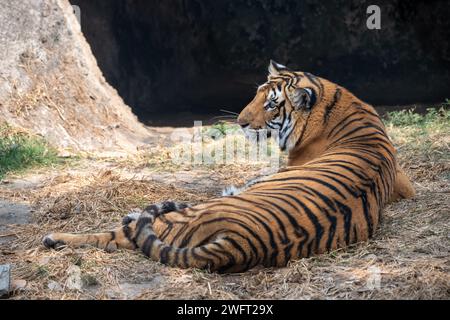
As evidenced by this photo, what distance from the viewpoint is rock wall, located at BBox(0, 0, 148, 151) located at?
24.2 feet

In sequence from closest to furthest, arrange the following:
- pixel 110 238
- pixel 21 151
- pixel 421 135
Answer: pixel 110 238 → pixel 21 151 → pixel 421 135

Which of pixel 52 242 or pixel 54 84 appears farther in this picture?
pixel 54 84

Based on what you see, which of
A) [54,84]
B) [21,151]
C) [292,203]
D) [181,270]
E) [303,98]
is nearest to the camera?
[181,270]

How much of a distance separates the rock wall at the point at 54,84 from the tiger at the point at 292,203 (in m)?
3.12

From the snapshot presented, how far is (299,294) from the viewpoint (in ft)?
11.2

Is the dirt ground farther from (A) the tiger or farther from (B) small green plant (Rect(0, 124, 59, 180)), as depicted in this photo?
(B) small green plant (Rect(0, 124, 59, 180))

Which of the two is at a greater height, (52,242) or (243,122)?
(243,122)

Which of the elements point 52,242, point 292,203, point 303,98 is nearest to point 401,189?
point 303,98

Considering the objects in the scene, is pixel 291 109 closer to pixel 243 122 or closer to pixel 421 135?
pixel 243 122

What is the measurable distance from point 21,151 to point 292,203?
3717mm

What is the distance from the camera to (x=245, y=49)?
→ 11.1m

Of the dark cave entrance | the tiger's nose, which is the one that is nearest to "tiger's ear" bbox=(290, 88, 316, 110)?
the tiger's nose

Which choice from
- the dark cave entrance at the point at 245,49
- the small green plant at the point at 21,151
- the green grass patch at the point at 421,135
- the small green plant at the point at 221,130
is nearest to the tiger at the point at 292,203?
the green grass patch at the point at 421,135

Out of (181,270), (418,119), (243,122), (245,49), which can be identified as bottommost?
(181,270)
